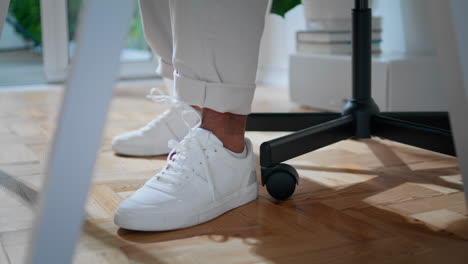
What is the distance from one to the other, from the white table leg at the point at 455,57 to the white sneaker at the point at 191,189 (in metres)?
0.32

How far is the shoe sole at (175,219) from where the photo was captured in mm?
694

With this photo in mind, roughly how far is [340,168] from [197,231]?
0.42 m

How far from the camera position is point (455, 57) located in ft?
1.73

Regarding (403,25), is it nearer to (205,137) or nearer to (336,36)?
(336,36)

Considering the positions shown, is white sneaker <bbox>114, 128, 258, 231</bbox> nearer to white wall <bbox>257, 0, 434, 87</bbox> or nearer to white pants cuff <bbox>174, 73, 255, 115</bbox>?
white pants cuff <bbox>174, 73, 255, 115</bbox>

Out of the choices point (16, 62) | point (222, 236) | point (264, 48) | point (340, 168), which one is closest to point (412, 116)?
point (340, 168)

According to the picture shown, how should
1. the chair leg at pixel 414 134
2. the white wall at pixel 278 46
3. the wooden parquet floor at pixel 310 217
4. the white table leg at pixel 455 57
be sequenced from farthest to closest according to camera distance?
the white wall at pixel 278 46, the chair leg at pixel 414 134, the wooden parquet floor at pixel 310 217, the white table leg at pixel 455 57

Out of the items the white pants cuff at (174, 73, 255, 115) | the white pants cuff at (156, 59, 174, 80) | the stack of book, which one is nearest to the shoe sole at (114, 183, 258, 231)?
the white pants cuff at (174, 73, 255, 115)

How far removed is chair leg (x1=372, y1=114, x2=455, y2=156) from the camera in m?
0.88

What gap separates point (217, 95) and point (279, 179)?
0.17m

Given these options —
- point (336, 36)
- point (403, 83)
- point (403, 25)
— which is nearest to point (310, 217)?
point (403, 83)

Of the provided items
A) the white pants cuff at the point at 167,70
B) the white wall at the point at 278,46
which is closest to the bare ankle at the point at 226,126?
the white pants cuff at the point at 167,70

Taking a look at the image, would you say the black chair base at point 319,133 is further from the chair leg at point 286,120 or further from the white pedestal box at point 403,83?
the white pedestal box at point 403,83

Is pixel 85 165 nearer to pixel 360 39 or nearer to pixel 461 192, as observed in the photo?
pixel 461 192
